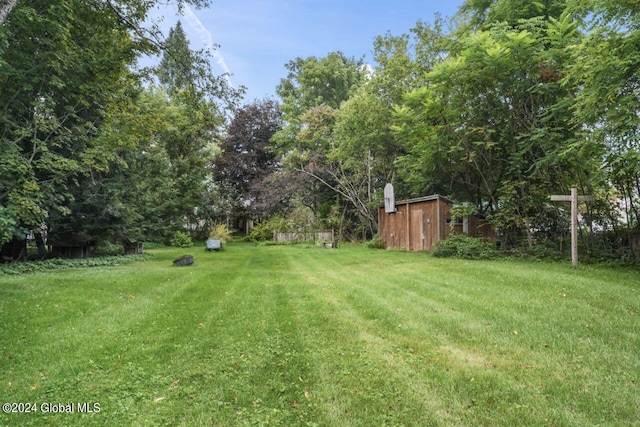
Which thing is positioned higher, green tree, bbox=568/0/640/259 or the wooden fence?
green tree, bbox=568/0/640/259

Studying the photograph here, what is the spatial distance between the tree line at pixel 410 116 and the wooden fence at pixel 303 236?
7.01 feet

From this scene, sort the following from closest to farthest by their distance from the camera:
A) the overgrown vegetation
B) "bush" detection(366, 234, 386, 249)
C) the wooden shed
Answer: the overgrown vegetation, the wooden shed, "bush" detection(366, 234, 386, 249)

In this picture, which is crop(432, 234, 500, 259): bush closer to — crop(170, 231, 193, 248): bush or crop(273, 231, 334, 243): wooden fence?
crop(273, 231, 334, 243): wooden fence

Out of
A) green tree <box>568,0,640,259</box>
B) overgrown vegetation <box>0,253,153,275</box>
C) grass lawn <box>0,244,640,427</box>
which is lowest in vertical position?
grass lawn <box>0,244,640,427</box>

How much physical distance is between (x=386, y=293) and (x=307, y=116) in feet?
49.1

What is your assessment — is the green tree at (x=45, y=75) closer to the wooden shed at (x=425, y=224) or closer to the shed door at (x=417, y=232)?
the wooden shed at (x=425, y=224)

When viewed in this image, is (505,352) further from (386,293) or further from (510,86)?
(510,86)

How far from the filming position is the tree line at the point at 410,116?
246 inches

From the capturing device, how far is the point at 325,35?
1124 centimetres

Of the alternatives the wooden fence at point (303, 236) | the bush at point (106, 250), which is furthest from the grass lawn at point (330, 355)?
the wooden fence at point (303, 236)

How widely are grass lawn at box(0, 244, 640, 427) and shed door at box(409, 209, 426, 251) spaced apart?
631 centimetres

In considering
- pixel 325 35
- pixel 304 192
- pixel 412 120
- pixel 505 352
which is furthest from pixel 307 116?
pixel 505 352

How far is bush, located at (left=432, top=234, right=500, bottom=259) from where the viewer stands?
9336mm

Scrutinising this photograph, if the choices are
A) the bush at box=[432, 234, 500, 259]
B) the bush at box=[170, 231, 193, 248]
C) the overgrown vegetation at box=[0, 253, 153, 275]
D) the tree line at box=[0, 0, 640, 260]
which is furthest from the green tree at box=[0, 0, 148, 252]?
the bush at box=[170, 231, 193, 248]
